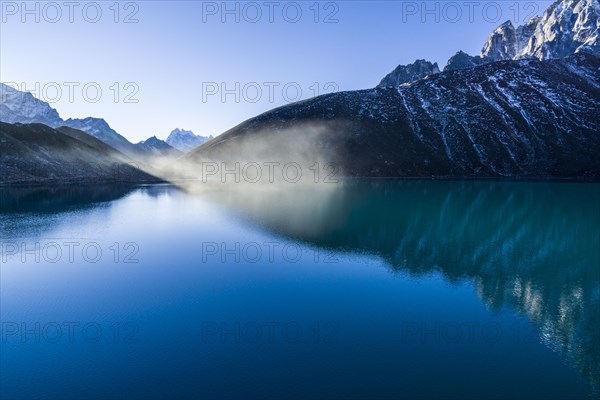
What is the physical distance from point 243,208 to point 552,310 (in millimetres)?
75010

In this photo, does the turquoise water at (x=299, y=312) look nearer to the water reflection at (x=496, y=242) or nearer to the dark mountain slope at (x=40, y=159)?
the water reflection at (x=496, y=242)

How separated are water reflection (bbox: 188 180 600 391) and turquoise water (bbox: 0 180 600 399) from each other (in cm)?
32

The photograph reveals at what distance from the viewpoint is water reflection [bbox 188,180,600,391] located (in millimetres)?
29219

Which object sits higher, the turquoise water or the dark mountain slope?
the dark mountain slope

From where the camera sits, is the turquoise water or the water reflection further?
the water reflection

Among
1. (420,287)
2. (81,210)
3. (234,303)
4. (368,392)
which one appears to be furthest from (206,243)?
(81,210)

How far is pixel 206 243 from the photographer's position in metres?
55.7

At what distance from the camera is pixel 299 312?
29.2m

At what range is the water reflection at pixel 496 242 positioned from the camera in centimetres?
2922

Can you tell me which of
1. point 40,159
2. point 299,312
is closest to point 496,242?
point 299,312

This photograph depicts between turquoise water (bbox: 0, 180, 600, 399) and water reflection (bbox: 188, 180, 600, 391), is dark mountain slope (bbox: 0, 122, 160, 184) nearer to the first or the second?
water reflection (bbox: 188, 180, 600, 391)

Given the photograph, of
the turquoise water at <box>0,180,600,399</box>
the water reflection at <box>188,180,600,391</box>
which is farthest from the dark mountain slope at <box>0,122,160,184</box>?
the turquoise water at <box>0,180,600,399</box>

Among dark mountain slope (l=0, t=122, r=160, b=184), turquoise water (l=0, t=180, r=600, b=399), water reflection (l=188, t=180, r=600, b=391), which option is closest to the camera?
turquoise water (l=0, t=180, r=600, b=399)

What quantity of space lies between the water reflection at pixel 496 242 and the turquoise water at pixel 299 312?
1.04 ft
